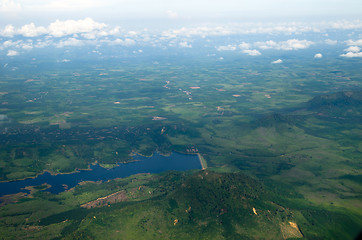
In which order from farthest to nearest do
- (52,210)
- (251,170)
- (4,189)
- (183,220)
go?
1. (251,170)
2. (4,189)
3. (52,210)
4. (183,220)

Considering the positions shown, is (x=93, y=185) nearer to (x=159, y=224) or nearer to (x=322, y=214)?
(x=159, y=224)

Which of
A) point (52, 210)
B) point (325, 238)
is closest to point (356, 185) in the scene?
point (325, 238)

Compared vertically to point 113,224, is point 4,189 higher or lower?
lower

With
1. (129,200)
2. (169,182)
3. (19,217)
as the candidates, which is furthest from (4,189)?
(169,182)

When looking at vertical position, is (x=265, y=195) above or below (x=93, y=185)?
above

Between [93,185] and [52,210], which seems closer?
[52,210]

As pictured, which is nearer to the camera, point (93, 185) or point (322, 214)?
point (322, 214)

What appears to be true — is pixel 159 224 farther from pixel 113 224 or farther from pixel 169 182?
pixel 169 182

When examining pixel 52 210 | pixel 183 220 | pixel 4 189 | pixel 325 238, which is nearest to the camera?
pixel 325 238

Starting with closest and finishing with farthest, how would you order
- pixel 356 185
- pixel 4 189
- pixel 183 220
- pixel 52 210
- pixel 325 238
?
pixel 325 238 → pixel 183 220 → pixel 52 210 → pixel 356 185 → pixel 4 189
